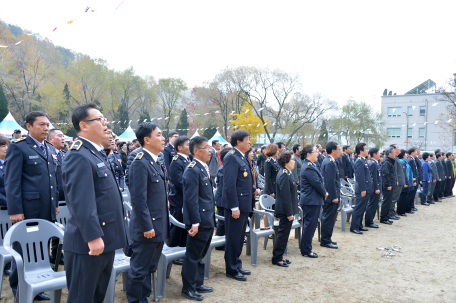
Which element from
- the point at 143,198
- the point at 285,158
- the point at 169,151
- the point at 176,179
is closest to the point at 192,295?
the point at 143,198

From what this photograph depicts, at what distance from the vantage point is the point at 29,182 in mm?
3547

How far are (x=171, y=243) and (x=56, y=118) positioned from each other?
3701 cm

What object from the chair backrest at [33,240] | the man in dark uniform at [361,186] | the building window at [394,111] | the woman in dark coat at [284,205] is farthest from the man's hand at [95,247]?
the building window at [394,111]

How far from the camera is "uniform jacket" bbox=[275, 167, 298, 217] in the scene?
4848 mm

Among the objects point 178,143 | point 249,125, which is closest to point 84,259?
point 178,143

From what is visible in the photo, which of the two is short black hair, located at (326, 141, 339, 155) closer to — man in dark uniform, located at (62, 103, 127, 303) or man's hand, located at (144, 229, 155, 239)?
man's hand, located at (144, 229, 155, 239)

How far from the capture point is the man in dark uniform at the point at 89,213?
2090 millimetres

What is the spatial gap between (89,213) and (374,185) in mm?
7033

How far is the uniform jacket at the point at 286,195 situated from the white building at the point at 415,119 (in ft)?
141

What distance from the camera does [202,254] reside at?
3.79 meters

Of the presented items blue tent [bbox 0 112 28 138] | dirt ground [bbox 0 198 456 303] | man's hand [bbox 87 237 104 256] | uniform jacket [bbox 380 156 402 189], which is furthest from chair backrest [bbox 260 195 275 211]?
blue tent [bbox 0 112 28 138]

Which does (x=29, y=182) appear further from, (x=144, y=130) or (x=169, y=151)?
(x=169, y=151)

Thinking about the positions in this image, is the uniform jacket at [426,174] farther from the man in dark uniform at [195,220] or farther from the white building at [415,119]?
the white building at [415,119]

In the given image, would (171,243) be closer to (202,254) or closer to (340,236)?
(202,254)
